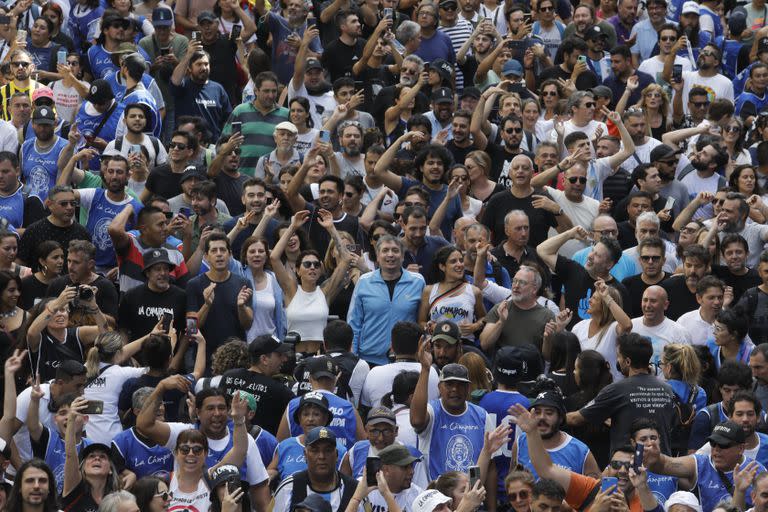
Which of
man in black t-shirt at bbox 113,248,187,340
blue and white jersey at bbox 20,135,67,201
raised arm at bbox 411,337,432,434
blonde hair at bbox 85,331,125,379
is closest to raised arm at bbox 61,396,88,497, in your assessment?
blonde hair at bbox 85,331,125,379

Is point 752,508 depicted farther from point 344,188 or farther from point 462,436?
point 344,188

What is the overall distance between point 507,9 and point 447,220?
17.0ft

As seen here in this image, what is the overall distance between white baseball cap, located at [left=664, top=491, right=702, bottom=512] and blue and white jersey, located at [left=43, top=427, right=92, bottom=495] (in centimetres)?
383

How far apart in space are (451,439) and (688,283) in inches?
136

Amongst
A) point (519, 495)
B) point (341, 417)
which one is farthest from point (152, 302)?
point (519, 495)

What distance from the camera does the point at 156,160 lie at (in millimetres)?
16453

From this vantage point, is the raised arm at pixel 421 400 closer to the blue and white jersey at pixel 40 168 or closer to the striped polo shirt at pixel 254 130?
the blue and white jersey at pixel 40 168

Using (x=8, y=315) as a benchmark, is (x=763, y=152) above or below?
below

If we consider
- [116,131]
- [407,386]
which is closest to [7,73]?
[116,131]

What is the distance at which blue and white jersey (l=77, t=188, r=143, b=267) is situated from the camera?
49.9 ft

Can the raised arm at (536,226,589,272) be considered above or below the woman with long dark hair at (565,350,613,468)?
below

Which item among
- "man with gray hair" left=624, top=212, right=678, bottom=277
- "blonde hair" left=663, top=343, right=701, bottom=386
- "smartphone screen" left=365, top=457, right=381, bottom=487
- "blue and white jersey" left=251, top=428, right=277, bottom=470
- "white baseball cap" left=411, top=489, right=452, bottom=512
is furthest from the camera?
"man with gray hair" left=624, top=212, right=678, bottom=277

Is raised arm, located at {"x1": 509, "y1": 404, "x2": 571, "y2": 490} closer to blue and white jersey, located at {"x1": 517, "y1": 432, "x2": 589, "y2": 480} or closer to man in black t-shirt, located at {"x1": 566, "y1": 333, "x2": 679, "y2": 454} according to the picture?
blue and white jersey, located at {"x1": 517, "y1": 432, "x2": 589, "y2": 480}

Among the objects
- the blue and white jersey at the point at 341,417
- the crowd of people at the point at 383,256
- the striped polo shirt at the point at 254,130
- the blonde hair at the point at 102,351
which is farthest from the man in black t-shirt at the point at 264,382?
the striped polo shirt at the point at 254,130
